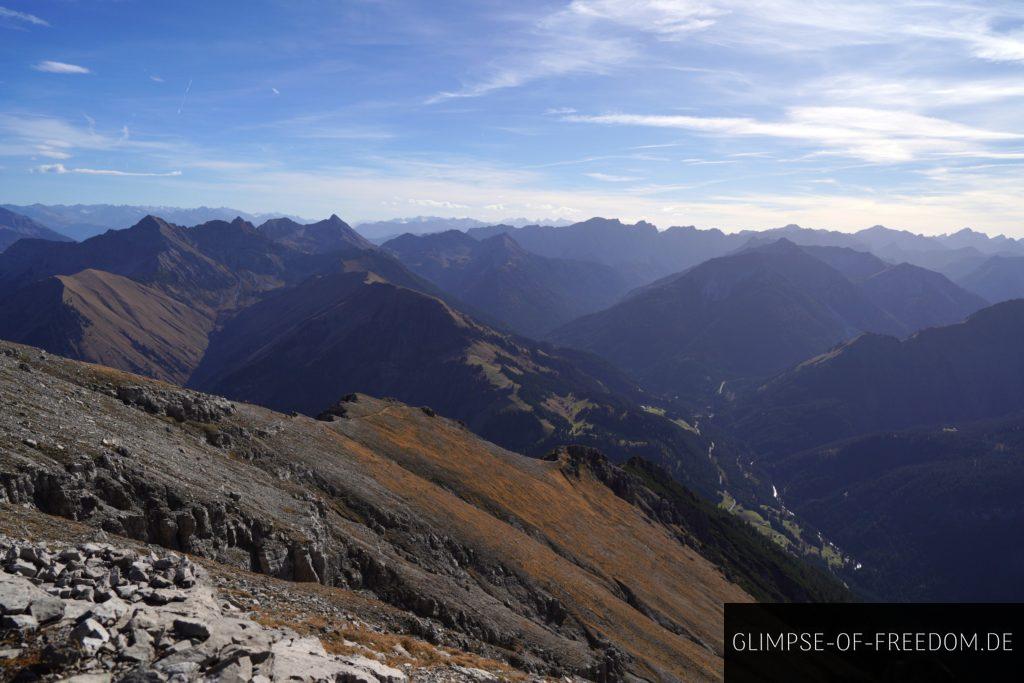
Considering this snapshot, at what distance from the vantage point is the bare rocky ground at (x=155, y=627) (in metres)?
20.6

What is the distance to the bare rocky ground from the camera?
2056 centimetres

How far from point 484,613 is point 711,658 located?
39.8 m

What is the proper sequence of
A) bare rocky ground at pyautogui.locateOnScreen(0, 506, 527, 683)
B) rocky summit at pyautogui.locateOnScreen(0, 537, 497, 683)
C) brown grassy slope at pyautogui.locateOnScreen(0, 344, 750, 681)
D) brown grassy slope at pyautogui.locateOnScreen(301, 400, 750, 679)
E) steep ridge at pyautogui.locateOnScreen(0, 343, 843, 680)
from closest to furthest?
1. rocky summit at pyautogui.locateOnScreen(0, 537, 497, 683)
2. bare rocky ground at pyautogui.locateOnScreen(0, 506, 527, 683)
3. steep ridge at pyautogui.locateOnScreen(0, 343, 843, 680)
4. brown grassy slope at pyautogui.locateOnScreen(0, 344, 750, 681)
5. brown grassy slope at pyautogui.locateOnScreen(301, 400, 750, 679)

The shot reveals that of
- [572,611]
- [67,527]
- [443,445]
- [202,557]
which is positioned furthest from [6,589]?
[443,445]

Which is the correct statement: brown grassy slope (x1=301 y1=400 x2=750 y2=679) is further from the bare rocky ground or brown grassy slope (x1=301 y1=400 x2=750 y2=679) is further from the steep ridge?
the bare rocky ground

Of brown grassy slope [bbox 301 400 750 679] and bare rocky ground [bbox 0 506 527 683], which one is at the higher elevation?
bare rocky ground [bbox 0 506 527 683]

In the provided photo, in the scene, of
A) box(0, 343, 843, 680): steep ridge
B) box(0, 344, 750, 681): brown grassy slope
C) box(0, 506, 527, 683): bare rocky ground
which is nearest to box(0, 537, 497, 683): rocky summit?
box(0, 506, 527, 683): bare rocky ground

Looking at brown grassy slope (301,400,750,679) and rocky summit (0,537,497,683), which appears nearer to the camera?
rocky summit (0,537,497,683)

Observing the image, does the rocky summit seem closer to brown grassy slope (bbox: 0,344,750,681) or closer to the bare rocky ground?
the bare rocky ground

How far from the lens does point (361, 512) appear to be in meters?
59.9

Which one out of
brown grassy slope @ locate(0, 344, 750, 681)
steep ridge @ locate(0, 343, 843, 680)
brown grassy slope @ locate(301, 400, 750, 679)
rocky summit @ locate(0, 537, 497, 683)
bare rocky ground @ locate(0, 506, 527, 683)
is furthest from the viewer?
brown grassy slope @ locate(301, 400, 750, 679)

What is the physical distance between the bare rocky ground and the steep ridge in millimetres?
6772

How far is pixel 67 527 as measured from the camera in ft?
110

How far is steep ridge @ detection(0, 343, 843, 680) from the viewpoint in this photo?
134 ft
